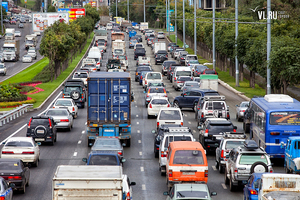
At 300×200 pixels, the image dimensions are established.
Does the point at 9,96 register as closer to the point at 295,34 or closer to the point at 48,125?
the point at 48,125

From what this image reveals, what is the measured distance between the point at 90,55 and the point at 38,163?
55.7m

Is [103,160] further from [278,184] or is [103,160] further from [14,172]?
[278,184]

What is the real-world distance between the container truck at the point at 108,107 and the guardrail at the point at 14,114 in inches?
496

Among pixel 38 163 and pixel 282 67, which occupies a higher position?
pixel 282 67

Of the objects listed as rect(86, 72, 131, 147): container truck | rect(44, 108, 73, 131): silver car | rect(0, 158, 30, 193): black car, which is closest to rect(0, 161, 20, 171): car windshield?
rect(0, 158, 30, 193): black car

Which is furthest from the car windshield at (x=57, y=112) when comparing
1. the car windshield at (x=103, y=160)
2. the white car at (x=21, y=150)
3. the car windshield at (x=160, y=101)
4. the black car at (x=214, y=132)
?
the car windshield at (x=103, y=160)

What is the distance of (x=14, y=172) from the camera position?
19.9 metres

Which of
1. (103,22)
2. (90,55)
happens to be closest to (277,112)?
(90,55)

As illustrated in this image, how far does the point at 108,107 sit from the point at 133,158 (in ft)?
11.5

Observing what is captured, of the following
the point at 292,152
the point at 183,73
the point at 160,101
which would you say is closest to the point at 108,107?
the point at 292,152

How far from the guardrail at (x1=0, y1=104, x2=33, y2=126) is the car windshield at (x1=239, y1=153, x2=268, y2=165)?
78.6 feet

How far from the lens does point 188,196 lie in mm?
15031

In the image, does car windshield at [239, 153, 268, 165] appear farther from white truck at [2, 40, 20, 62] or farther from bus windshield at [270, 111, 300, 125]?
white truck at [2, 40, 20, 62]

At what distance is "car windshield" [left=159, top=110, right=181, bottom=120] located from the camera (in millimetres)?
32781
